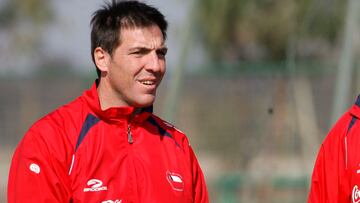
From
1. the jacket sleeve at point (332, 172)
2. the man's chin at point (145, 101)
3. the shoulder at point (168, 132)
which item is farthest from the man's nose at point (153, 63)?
the jacket sleeve at point (332, 172)

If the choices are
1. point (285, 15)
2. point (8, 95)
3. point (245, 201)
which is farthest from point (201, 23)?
point (245, 201)

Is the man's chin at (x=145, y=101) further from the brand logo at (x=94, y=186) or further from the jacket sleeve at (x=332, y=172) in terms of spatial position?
the jacket sleeve at (x=332, y=172)

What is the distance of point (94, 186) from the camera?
14.3 ft

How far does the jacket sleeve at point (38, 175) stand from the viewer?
4250 mm

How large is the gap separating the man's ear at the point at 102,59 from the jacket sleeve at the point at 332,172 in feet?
3.49

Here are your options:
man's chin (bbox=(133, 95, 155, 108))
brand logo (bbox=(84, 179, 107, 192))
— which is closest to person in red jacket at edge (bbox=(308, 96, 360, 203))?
man's chin (bbox=(133, 95, 155, 108))

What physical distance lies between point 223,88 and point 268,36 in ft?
14.6

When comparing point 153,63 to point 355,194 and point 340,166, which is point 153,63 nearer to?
point 340,166

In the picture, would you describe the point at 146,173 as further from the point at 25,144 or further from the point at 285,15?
the point at 285,15

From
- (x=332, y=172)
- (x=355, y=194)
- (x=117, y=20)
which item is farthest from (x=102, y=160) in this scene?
(x=355, y=194)

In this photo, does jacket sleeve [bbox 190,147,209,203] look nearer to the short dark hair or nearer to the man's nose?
the man's nose

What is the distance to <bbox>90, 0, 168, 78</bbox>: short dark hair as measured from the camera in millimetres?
4562

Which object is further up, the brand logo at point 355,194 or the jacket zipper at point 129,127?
the jacket zipper at point 129,127

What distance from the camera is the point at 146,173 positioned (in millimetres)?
4520
